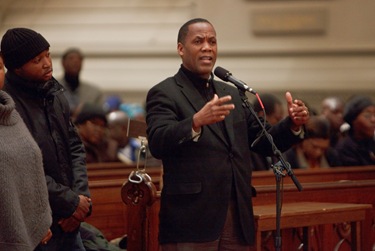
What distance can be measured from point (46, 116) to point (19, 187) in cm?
70

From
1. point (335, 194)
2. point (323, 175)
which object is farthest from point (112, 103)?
point (335, 194)

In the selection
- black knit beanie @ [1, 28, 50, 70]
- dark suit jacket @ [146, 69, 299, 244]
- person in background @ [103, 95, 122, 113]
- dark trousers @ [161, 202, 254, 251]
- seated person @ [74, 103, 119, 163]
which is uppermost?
black knit beanie @ [1, 28, 50, 70]

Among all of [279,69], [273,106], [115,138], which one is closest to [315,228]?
[273,106]

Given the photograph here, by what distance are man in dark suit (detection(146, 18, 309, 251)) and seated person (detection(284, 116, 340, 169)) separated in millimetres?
4221

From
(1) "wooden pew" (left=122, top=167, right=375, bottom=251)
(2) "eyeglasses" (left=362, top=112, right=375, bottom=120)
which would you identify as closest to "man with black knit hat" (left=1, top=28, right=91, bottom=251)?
(1) "wooden pew" (left=122, top=167, right=375, bottom=251)

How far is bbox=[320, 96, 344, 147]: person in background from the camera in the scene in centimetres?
1091

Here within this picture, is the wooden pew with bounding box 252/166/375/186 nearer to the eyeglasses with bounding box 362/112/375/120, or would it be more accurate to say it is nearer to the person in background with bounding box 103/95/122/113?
the eyeglasses with bounding box 362/112/375/120

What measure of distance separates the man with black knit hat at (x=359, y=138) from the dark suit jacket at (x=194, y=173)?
4160 millimetres

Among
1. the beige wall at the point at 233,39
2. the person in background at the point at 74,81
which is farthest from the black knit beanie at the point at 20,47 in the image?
the beige wall at the point at 233,39

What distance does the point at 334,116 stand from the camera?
11.4 m

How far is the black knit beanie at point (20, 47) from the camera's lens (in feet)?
16.6

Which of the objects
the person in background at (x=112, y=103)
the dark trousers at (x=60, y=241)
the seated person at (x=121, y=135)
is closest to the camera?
the dark trousers at (x=60, y=241)

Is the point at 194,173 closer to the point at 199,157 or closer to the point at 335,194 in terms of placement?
the point at 199,157

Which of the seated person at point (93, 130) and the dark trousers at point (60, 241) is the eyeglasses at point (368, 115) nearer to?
the seated person at point (93, 130)
